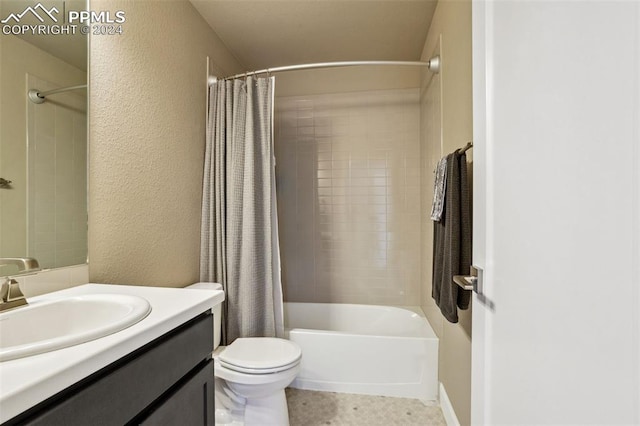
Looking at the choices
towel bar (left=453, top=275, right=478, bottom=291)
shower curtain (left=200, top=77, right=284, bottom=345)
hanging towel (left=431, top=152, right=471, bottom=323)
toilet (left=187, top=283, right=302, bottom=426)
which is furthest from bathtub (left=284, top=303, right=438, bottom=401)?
towel bar (left=453, top=275, right=478, bottom=291)

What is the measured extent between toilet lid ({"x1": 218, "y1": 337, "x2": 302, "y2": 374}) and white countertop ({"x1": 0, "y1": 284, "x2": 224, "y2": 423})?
0.69 m

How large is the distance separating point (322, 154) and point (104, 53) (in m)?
1.78

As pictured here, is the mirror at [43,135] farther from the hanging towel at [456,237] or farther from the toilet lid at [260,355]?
the hanging towel at [456,237]

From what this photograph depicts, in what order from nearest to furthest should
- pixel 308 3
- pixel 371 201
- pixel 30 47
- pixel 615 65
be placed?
pixel 615 65
pixel 30 47
pixel 308 3
pixel 371 201

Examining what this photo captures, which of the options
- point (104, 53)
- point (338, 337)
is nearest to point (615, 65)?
point (104, 53)

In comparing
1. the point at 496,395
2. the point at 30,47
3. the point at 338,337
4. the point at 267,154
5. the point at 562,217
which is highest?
the point at 30,47

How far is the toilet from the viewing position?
56.4 inches

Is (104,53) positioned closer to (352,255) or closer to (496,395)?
(496,395)

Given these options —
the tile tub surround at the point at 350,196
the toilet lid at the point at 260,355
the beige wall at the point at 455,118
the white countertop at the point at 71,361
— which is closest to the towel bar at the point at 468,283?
the beige wall at the point at 455,118

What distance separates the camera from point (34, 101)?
101cm

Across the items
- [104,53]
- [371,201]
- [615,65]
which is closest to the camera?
[615,65]

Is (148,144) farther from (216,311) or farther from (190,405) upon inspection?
(190,405)

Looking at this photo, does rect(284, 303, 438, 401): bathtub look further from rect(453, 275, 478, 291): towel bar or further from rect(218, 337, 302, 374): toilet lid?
rect(453, 275, 478, 291): towel bar

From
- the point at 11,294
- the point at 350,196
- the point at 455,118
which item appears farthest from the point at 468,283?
the point at 350,196
